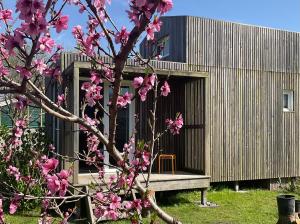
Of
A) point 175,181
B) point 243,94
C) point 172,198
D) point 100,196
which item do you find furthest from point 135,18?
point 243,94

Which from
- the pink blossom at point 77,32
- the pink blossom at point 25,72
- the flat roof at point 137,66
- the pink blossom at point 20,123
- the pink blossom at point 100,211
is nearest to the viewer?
the pink blossom at point 25,72

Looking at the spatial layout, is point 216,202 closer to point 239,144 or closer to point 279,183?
point 239,144

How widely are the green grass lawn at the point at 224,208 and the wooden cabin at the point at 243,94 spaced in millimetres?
753

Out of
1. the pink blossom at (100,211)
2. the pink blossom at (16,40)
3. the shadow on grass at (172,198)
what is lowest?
the shadow on grass at (172,198)

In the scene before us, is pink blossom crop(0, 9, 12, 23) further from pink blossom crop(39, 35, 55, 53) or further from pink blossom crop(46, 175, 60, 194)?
pink blossom crop(46, 175, 60, 194)

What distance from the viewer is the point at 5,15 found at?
2592 mm

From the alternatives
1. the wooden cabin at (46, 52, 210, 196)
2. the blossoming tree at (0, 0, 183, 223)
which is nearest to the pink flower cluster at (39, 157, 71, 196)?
the blossoming tree at (0, 0, 183, 223)

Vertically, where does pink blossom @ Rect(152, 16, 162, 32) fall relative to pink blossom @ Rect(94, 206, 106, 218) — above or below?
above

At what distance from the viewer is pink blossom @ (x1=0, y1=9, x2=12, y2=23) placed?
257cm

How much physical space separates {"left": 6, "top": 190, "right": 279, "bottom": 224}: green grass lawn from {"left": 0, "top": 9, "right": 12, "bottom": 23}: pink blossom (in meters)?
6.20

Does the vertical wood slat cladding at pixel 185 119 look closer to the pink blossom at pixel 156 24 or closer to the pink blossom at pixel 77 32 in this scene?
the pink blossom at pixel 77 32

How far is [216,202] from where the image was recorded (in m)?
10.5

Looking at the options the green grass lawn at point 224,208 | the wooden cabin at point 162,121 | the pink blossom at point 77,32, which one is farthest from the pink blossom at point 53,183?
the green grass lawn at point 224,208

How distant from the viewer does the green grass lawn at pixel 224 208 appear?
863cm
